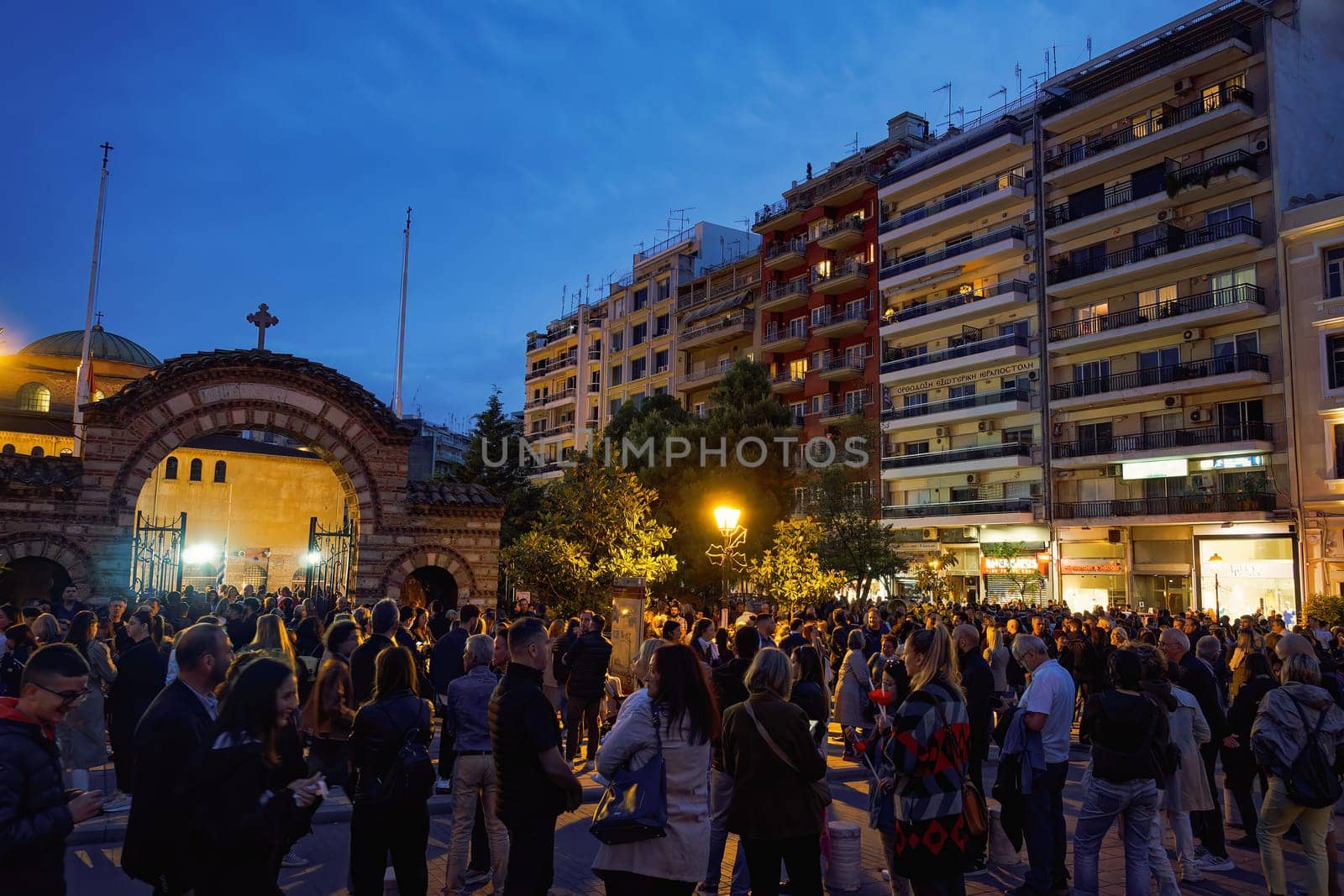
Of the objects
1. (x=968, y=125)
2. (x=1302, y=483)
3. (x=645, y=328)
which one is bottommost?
(x=1302, y=483)

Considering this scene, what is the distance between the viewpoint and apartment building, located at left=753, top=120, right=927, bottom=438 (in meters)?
45.0

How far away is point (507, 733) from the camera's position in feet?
16.0

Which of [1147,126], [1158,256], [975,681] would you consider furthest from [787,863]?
[1147,126]

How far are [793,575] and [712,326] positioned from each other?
30700mm

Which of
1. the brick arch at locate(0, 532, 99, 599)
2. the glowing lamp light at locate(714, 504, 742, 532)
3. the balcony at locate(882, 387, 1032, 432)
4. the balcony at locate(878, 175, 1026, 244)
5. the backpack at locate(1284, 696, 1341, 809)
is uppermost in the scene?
the balcony at locate(878, 175, 1026, 244)

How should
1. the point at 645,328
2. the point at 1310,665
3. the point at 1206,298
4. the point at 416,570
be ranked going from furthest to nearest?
the point at 645,328
the point at 1206,298
the point at 416,570
the point at 1310,665

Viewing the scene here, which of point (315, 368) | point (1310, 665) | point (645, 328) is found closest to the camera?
point (1310, 665)

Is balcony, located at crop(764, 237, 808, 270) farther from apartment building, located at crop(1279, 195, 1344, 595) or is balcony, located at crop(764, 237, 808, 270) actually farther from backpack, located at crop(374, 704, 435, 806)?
backpack, located at crop(374, 704, 435, 806)

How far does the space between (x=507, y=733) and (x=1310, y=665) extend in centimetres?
565

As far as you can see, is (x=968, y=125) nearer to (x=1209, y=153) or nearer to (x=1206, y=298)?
(x=1209, y=153)

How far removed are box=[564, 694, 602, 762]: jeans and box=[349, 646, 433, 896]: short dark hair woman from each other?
5.79 meters

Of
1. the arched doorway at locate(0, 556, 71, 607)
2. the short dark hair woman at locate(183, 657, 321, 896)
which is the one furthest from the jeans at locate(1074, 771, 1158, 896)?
the arched doorway at locate(0, 556, 71, 607)

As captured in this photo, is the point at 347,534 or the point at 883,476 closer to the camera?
the point at 347,534

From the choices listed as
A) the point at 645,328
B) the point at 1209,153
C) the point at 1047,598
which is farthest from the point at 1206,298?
the point at 645,328
